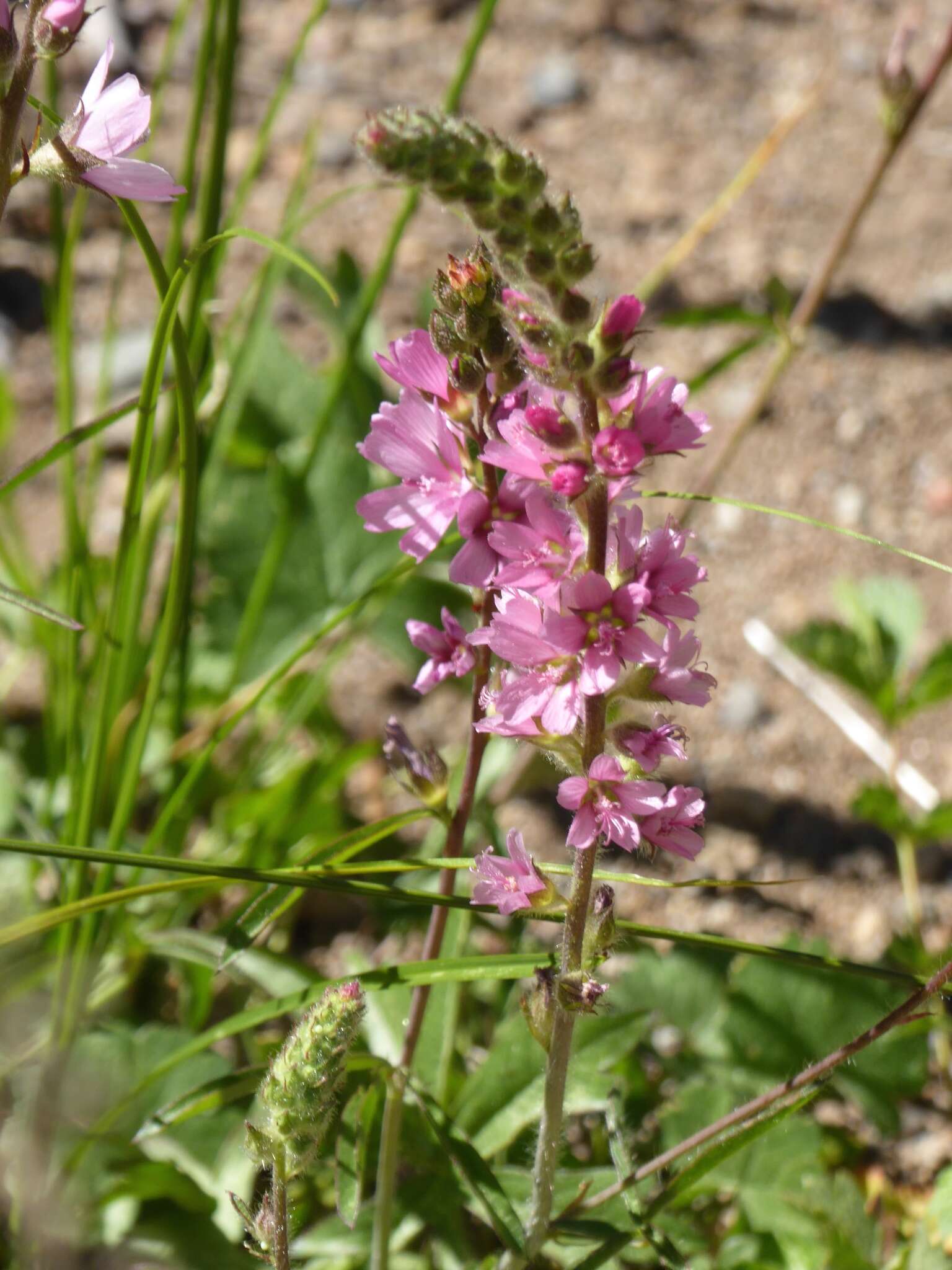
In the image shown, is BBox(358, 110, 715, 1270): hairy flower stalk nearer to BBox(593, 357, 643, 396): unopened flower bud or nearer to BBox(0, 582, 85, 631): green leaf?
BBox(593, 357, 643, 396): unopened flower bud

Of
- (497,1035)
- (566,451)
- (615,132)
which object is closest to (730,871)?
(497,1035)

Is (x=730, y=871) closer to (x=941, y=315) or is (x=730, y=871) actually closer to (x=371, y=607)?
(x=371, y=607)

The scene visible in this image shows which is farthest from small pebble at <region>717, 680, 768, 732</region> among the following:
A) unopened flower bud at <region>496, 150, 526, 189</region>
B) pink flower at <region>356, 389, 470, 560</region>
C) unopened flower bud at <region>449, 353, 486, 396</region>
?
unopened flower bud at <region>496, 150, 526, 189</region>

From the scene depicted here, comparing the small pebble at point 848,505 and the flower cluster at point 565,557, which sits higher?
the flower cluster at point 565,557

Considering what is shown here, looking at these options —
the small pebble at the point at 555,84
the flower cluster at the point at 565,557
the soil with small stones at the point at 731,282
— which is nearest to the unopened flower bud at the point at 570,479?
the flower cluster at the point at 565,557

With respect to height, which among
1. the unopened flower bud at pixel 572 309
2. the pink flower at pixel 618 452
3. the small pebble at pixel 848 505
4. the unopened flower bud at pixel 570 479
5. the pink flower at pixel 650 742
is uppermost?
the unopened flower bud at pixel 572 309

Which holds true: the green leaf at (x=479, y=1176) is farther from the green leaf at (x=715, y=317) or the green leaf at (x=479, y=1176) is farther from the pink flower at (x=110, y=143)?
the green leaf at (x=715, y=317)
